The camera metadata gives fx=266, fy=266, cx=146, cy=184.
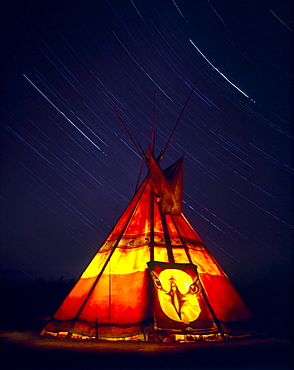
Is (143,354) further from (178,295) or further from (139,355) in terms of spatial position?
(178,295)

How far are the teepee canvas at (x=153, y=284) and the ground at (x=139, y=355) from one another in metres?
0.46

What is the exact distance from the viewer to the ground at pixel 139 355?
417 cm

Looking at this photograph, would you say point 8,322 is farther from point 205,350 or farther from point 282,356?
point 282,356

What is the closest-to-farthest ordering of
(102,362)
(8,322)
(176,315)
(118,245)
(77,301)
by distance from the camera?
(102,362)
(176,315)
(77,301)
(118,245)
(8,322)

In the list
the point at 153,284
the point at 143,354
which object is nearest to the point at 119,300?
the point at 153,284

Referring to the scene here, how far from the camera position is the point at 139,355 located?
15.4ft

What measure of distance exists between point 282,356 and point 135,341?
2.98m

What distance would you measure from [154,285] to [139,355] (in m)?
1.98

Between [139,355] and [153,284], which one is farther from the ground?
[153,284]

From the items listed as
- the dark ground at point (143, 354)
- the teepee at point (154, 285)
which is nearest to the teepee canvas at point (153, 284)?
the teepee at point (154, 285)

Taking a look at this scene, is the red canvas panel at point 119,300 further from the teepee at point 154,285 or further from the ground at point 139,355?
the ground at point 139,355

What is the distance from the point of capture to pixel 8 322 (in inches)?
365

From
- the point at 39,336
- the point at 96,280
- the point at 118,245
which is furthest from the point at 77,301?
the point at 118,245

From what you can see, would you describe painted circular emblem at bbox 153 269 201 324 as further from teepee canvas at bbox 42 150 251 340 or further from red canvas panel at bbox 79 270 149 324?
red canvas panel at bbox 79 270 149 324
